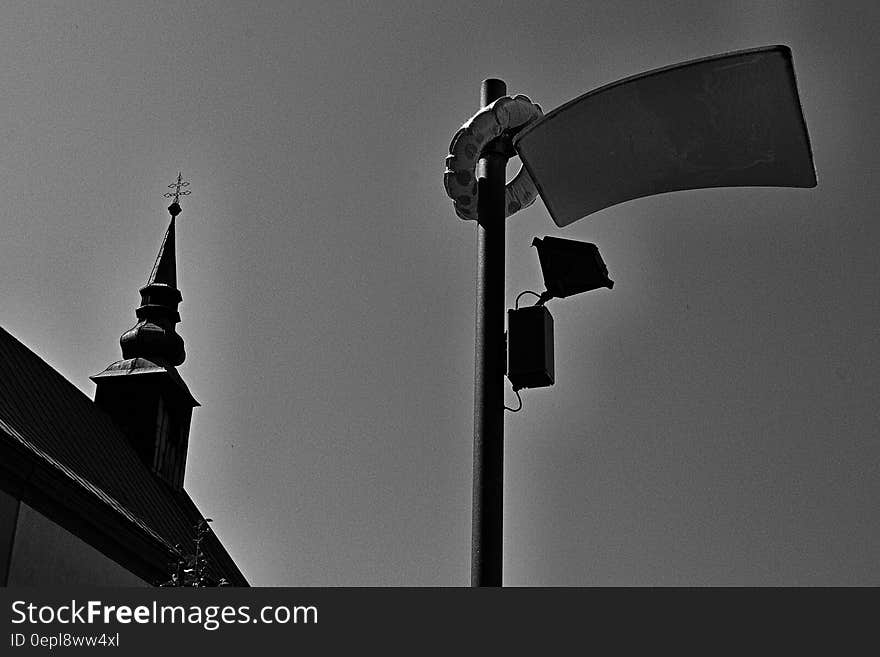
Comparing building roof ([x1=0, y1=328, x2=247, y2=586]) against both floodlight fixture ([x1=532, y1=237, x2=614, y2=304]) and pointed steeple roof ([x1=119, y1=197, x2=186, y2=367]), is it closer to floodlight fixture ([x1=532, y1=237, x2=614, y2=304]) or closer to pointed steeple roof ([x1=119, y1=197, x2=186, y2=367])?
pointed steeple roof ([x1=119, y1=197, x2=186, y2=367])

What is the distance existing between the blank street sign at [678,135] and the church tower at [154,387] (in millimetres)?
32257

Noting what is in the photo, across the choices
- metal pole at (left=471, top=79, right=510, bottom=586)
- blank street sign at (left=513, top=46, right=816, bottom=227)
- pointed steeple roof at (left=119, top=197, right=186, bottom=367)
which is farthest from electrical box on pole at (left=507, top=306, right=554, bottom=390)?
pointed steeple roof at (left=119, top=197, right=186, bottom=367)

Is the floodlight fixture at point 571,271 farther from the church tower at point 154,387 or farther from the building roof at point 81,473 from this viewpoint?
the church tower at point 154,387

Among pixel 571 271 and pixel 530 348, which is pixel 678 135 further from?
pixel 530 348

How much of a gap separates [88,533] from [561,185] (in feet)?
69.7

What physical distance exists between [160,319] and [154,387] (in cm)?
342

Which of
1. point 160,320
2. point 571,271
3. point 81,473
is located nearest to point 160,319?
point 160,320

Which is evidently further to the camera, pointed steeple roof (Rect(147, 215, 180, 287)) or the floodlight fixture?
pointed steeple roof (Rect(147, 215, 180, 287))

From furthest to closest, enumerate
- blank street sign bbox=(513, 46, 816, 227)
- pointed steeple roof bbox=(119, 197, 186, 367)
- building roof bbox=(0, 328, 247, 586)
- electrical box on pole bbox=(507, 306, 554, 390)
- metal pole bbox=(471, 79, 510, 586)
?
Answer: 1. pointed steeple roof bbox=(119, 197, 186, 367)
2. building roof bbox=(0, 328, 247, 586)
3. electrical box on pole bbox=(507, 306, 554, 390)
4. blank street sign bbox=(513, 46, 816, 227)
5. metal pole bbox=(471, 79, 510, 586)

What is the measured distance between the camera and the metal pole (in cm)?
495

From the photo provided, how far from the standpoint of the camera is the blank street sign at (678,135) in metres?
5.06

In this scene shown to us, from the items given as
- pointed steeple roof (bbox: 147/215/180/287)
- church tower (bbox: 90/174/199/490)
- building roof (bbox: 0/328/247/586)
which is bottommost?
building roof (bbox: 0/328/247/586)

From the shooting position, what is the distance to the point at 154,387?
37688mm

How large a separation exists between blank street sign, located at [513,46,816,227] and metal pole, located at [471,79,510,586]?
0.89 feet
